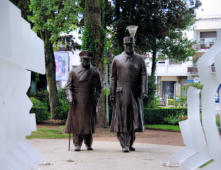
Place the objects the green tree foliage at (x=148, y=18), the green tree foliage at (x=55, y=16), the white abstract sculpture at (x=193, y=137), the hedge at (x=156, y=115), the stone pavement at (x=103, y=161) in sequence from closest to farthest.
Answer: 1. the white abstract sculpture at (x=193, y=137)
2. the stone pavement at (x=103, y=161)
3. the green tree foliage at (x=55, y=16)
4. the hedge at (x=156, y=115)
5. the green tree foliage at (x=148, y=18)

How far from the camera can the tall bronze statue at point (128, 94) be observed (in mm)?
8320

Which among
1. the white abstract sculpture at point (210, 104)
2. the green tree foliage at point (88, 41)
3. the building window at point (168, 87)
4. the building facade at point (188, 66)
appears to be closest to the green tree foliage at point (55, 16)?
the green tree foliage at point (88, 41)

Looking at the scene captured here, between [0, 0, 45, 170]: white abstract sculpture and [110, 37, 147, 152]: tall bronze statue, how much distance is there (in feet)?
18.4

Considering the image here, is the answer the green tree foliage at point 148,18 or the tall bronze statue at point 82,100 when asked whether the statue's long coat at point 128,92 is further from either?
the green tree foliage at point 148,18

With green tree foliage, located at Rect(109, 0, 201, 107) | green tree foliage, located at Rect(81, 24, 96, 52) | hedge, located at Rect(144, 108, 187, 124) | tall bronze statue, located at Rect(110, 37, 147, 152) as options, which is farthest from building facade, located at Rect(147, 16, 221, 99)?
tall bronze statue, located at Rect(110, 37, 147, 152)

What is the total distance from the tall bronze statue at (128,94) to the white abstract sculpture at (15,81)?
18.4 ft

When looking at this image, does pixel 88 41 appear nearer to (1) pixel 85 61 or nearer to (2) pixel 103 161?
(1) pixel 85 61

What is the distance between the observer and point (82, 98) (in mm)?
8492

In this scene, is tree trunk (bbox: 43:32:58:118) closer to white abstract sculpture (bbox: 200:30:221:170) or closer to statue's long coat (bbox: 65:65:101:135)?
statue's long coat (bbox: 65:65:101:135)

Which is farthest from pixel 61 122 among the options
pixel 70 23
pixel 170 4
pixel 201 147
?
pixel 201 147

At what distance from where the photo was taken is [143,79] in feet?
27.7

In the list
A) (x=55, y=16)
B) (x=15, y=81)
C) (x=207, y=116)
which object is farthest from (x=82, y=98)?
(x=55, y=16)

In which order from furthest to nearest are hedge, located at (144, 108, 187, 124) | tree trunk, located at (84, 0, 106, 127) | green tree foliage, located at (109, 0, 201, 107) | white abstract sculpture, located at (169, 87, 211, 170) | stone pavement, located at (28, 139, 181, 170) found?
green tree foliage, located at (109, 0, 201, 107) → hedge, located at (144, 108, 187, 124) → tree trunk, located at (84, 0, 106, 127) → stone pavement, located at (28, 139, 181, 170) → white abstract sculpture, located at (169, 87, 211, 170)

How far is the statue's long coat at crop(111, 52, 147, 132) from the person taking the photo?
8.34m
